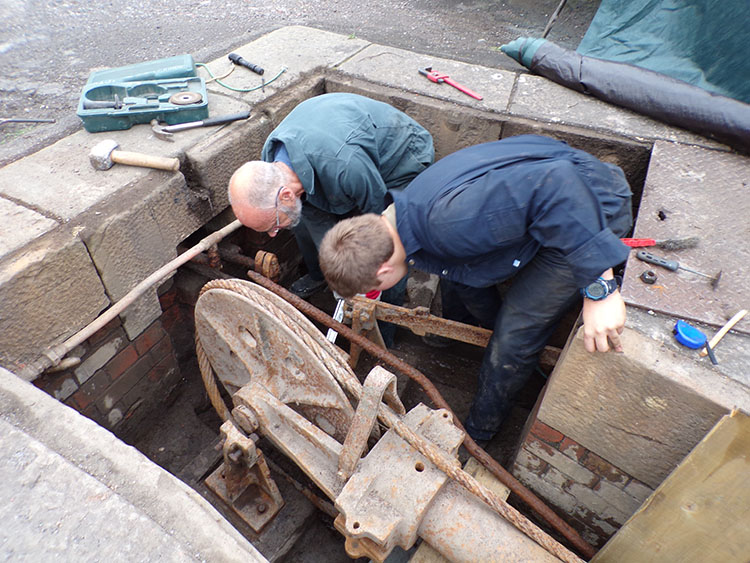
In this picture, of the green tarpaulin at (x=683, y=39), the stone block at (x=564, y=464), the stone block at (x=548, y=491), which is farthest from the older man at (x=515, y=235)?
the green tarpaulin at (x=683, y=39)

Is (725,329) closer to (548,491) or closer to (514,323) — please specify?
(514,323)

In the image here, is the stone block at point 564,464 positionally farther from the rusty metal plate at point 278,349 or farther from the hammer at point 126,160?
the hammer at point 126,160

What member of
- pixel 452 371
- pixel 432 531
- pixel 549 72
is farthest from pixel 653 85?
pixel 432 531

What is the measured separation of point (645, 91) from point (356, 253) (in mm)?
2315

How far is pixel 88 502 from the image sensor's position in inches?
55.9

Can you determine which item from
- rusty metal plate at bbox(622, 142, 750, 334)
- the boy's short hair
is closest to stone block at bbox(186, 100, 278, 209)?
the boy's short hair

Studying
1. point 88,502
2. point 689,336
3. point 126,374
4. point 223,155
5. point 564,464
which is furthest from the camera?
point 126,374

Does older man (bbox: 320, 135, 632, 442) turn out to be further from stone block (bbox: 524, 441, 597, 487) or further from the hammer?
the hammer

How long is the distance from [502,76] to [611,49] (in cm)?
90

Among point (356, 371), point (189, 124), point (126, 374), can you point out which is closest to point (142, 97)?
point (189, 124)

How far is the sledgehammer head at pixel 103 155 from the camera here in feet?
8.54

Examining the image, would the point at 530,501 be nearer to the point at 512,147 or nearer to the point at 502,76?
the point at 512,147

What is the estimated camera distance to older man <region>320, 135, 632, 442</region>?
2.01 meters

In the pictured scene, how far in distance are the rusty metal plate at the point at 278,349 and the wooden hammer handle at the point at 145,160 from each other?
79cm
